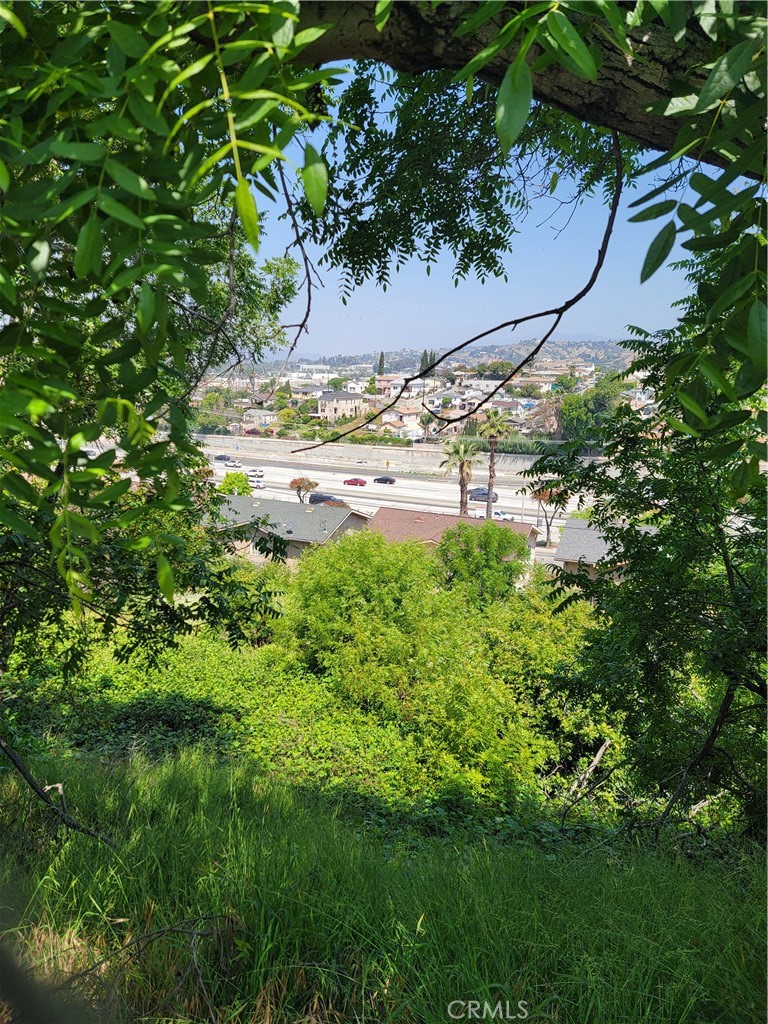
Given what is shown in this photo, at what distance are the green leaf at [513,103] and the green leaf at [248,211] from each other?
0.16 m

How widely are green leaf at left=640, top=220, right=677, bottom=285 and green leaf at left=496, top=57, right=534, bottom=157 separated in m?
0.18

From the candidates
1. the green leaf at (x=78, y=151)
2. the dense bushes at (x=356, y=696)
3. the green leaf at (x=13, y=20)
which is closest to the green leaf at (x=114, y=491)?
the green leaf at (x=78, y=151)

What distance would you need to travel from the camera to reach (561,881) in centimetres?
196

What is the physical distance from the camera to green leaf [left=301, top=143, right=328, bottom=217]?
441 mm

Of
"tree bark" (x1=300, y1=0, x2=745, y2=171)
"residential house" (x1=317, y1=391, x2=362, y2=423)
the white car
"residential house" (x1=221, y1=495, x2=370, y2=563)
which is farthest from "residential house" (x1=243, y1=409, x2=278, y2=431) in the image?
the white car

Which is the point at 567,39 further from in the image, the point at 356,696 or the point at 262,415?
the point at 356,696

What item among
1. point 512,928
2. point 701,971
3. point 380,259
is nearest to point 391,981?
point 512,928

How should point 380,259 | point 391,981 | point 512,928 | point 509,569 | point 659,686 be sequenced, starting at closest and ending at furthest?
point 391,981
point 512,928
point 380,259
point 659,686
point 509,569

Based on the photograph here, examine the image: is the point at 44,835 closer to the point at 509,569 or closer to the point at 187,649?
the point at 187,649

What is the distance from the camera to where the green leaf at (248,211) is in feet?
1.38

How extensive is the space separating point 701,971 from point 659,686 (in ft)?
8.93

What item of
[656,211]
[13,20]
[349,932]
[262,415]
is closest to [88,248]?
[13,20]

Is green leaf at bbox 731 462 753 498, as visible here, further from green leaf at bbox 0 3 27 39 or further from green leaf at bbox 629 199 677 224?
green leaf at bbox 0 3 27 39

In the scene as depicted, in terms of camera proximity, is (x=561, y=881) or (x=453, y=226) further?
(x=453, y=226)
